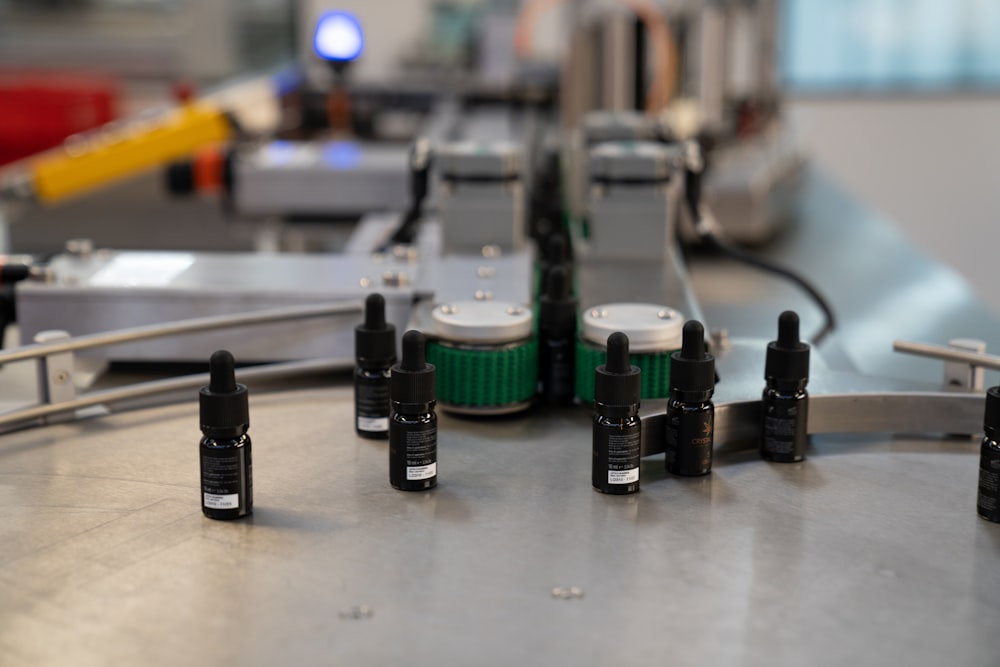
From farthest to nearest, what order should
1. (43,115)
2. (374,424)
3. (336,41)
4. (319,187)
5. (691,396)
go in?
1. (43,115)
2. (336,41)
3. (319,187)
4. (374,424)
5. (691,396)

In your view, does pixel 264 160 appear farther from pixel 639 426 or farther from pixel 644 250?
pixel 639 426

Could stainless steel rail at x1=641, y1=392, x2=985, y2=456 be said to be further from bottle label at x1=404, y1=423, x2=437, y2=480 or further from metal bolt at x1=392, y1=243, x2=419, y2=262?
metal bolt at x1=392, y1=243, x2=419, y2=262

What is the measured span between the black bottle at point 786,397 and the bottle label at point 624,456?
0.16 meters

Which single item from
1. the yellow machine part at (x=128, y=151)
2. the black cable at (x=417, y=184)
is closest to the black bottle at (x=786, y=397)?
the black cable at (x=417, y=184)

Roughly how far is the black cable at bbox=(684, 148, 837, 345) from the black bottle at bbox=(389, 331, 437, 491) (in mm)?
654

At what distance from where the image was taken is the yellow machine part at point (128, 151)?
2172mm

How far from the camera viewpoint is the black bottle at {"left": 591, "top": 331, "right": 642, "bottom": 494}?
0.94 metres

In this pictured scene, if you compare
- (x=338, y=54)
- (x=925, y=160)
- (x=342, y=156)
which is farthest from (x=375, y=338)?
(x=925, y=160)

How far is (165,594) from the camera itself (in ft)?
2.56

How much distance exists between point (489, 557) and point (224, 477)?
21 centimetres

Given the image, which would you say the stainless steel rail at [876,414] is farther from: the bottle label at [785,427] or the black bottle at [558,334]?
the black bottle at [558,334]

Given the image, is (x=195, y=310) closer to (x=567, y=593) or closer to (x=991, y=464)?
(x=567, y=593)

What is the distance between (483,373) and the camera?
1104 millimetres

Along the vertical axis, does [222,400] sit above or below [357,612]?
above
